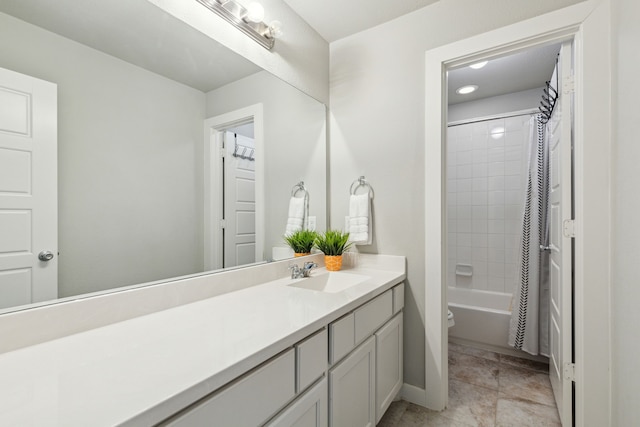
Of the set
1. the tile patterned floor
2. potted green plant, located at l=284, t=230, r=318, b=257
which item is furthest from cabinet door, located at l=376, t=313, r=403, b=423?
potted green plant, located at l=284, t=230, r=318, b=257

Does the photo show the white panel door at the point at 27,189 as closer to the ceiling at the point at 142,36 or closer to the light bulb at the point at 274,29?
the ceiling at the point at 142,36

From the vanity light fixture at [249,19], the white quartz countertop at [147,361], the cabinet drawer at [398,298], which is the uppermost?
the vanity light fixture at [249,19]

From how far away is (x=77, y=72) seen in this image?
943 millimetres

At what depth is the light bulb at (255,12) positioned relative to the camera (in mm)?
1467

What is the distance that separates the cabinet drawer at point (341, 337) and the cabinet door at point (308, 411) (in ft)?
0.33

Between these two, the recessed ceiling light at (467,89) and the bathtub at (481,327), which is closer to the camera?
the bathtub at (481,327)

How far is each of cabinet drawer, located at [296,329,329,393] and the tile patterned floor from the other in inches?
36.3

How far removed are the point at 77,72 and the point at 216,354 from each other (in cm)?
96

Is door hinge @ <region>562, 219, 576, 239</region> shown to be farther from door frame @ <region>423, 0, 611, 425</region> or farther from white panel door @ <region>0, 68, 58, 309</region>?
white panel door @ <region>0, 68, 58, 309</region>

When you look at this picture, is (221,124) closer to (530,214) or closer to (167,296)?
(167,296)

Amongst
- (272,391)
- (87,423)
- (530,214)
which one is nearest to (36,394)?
(87,423)

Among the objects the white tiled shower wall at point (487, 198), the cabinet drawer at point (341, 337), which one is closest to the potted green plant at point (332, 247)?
the cabinet drawer at point (341, 337)

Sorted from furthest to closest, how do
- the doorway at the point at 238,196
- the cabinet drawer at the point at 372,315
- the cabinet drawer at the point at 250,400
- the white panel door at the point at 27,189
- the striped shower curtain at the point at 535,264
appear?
1. the striped shower curtain at the point at 535,264
2. the doorway at the point at 238,196
3. the cabinet drawer at the point at 372,315
4. the white panel door at the point at 27,189
5. the cabinet drawer at the point at 250,400

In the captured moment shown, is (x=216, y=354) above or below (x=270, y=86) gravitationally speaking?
below
